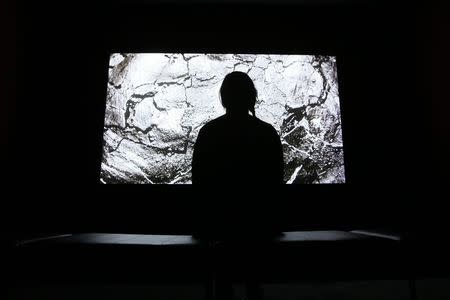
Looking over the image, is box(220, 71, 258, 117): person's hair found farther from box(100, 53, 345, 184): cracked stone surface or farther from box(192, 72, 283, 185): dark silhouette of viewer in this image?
box(100, 53, 345, 184): cracked stone surface

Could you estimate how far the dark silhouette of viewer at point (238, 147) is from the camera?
1080mm

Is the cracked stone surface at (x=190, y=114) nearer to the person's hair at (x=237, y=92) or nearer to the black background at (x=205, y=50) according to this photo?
the black background at (x=205, y=50)

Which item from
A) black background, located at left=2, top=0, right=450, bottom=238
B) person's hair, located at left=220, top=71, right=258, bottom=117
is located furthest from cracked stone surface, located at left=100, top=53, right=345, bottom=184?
person's hair, located at left=220, top=71, right=258, bottom=117

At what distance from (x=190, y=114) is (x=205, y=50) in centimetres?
70

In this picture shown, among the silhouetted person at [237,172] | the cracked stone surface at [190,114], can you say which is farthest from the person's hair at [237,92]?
the cracked stone surface at [190,114]

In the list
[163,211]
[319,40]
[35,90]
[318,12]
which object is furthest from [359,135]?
[35,90]

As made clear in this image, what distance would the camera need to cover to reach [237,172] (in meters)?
1.07

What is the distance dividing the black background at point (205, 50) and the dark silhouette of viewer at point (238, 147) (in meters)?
1.63

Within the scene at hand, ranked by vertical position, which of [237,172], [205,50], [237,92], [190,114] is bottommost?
[237,172]

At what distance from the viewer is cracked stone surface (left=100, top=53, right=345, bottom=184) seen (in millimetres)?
2684

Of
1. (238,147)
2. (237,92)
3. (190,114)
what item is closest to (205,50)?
(190,114)

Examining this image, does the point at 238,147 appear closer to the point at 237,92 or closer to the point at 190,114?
the point at 237,92

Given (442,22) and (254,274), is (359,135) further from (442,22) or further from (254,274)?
(254,274)

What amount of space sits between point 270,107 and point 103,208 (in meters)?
Result: 1.76
